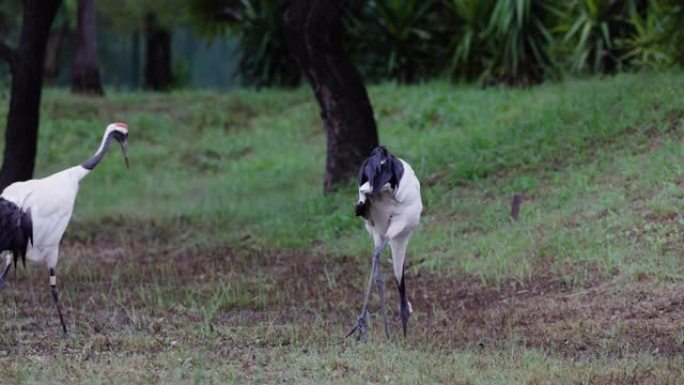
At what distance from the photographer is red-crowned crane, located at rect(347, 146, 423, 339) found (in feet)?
26.3

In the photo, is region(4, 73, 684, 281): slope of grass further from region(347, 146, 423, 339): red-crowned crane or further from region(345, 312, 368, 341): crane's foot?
region(345, 312, 368, 341): crane's foot

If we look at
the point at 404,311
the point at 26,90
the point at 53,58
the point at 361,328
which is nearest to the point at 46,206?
the point at 361,328

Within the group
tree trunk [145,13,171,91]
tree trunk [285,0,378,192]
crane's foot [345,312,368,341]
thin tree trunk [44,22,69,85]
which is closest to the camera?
crane's foot [345,312,368,341]

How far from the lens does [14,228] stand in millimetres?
8445

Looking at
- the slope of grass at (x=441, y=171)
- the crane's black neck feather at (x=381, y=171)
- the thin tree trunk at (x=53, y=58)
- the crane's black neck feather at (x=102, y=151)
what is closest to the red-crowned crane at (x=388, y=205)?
the crane's black neck feather at (x=381, y=171)

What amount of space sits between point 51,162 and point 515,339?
38.8 feet

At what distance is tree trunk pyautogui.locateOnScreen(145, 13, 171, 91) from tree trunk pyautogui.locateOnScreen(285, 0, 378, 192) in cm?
1290

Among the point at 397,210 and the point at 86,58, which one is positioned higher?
the point at 397,210

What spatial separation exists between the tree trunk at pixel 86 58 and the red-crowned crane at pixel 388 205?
15.5 m

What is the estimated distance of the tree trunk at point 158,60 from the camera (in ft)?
90.6

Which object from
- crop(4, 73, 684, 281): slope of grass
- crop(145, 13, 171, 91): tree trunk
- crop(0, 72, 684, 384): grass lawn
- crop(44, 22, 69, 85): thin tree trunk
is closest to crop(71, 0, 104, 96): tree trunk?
crop(4, 73, 684, 281): slope of grass

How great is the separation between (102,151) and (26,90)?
15.8 ft

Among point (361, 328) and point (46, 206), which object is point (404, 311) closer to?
point (361, 328)

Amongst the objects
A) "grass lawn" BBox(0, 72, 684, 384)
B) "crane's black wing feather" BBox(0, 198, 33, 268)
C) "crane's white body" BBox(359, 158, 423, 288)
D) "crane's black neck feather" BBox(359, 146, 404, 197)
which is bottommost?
"grass lawn" BBox(0, 72, 684, 384)
